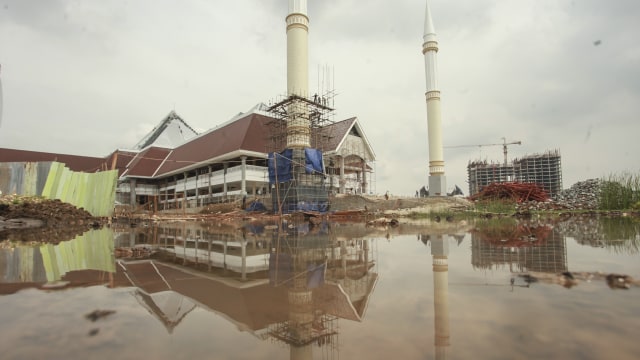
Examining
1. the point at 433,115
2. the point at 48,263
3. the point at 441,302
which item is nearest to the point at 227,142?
the point at 433,115

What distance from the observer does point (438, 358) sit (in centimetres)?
129

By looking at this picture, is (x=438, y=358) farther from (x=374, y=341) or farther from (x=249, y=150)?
(x=249, y=150)

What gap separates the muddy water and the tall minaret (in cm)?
2698

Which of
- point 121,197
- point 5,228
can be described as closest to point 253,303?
point 5,228

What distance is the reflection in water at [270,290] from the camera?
169cm

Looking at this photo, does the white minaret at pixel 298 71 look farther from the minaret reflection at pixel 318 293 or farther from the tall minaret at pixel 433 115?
the minaret reflection at pixel 318 293

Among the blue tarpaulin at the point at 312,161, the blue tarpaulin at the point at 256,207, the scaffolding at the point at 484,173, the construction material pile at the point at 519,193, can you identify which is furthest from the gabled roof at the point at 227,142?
the scaffolding at the point at 484,173

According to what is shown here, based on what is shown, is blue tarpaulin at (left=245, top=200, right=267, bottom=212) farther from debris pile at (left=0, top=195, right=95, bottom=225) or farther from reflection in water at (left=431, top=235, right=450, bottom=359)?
reflection in water at (left=431, top=235, right=450, bottom=359)

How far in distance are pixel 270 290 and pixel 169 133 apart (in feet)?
174

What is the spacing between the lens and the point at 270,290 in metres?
2.44

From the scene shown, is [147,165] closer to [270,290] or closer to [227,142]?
[227,142]

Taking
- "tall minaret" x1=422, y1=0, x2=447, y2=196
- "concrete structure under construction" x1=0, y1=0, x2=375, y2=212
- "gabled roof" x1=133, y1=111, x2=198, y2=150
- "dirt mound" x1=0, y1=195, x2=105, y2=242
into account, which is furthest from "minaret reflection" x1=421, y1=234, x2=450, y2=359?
"gabled roof" x1=133, y1=111, x2=198, y2=150

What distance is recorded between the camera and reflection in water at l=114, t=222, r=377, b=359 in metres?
1.69

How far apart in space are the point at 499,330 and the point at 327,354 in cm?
82
